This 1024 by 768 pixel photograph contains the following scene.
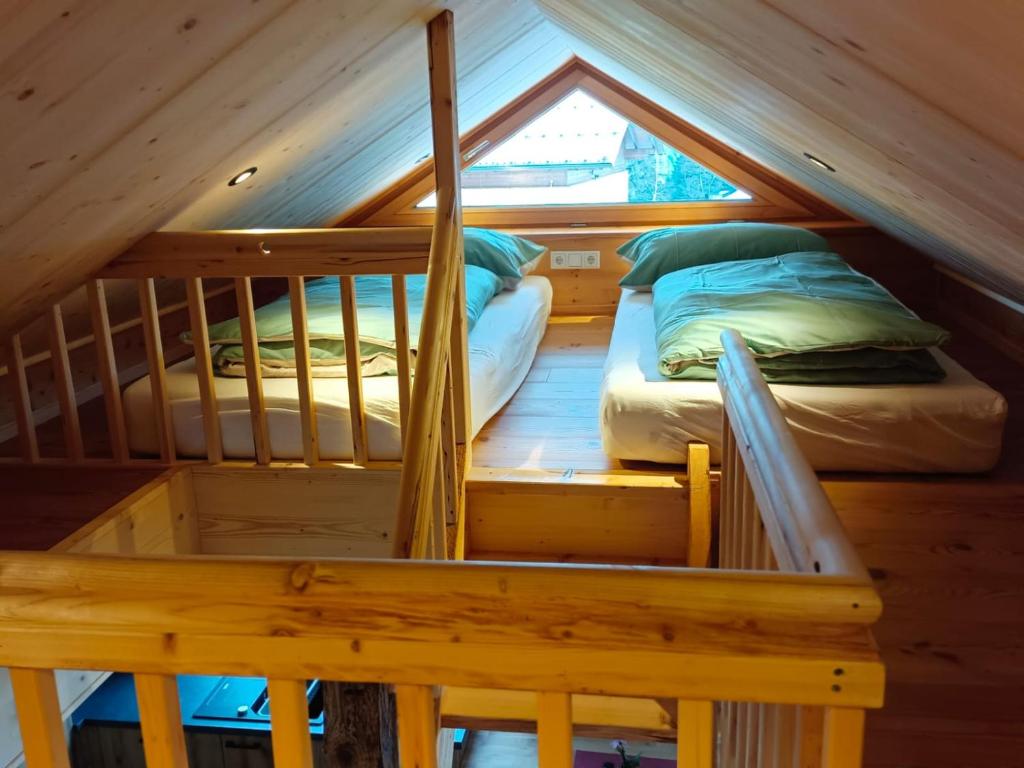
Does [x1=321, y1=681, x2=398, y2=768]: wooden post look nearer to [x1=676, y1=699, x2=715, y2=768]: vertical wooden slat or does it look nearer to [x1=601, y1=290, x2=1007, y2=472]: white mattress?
[x1=676, y1=699, x2=715, y2=768]: vertical wooden slat

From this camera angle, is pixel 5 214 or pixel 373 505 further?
pixel 373 505

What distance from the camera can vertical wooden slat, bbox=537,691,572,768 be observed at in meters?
0.77

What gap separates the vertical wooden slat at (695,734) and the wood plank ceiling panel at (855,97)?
0.70 meters

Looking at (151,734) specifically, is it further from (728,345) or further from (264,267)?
(264,267)

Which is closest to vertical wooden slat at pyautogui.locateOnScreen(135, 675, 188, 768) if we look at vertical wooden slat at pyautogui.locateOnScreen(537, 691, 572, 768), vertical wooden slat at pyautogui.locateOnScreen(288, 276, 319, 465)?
vertical wooden slat at pyautogui.locateOnScreen(537, 691, 572, 768)

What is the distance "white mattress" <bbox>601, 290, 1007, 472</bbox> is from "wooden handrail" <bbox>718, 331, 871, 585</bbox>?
93cm

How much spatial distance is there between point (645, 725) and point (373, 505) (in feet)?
3.39

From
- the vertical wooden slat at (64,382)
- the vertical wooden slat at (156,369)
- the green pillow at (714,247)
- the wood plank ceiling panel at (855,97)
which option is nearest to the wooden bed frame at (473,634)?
the wood plank ceiling panel at (855,97)

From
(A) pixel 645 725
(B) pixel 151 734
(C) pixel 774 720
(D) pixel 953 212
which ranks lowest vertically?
(A) pixel 645 725

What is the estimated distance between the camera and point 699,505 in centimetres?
247

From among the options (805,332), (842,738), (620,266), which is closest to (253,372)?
(805,332)

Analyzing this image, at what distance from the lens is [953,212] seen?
2.22 meters

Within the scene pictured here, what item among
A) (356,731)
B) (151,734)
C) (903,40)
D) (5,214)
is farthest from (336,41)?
(151,734)

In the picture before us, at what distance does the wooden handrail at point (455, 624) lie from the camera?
2.36ft
